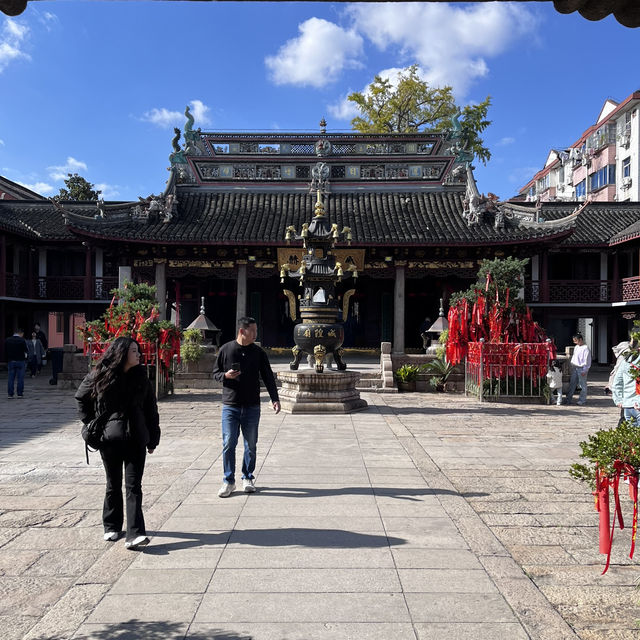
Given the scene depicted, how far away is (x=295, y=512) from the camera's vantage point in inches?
185

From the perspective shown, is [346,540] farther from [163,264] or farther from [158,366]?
[163,264]

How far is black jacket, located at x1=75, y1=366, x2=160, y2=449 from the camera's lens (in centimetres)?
406

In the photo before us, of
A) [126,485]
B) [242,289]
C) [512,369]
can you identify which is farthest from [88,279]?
[126,485]

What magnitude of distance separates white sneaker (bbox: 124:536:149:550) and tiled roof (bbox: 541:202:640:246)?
20.5m

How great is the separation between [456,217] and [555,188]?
2747 centimetres

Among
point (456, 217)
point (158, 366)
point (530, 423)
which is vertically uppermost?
point (456, 217)

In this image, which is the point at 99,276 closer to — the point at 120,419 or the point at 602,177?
the point at 120,419

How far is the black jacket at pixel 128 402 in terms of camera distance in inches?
160

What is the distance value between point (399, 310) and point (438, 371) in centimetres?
530

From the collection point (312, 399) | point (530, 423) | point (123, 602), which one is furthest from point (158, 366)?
point (123, 602)

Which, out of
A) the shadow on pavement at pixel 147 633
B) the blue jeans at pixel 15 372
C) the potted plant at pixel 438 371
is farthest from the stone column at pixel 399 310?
the shadow on pavement at pixel 147 633

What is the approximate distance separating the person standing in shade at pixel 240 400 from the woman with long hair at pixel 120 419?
3.76 feet

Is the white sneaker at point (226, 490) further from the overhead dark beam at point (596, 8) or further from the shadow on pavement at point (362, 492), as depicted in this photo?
the overhead dark beam at point (596, 8)

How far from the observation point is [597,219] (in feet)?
77.4
